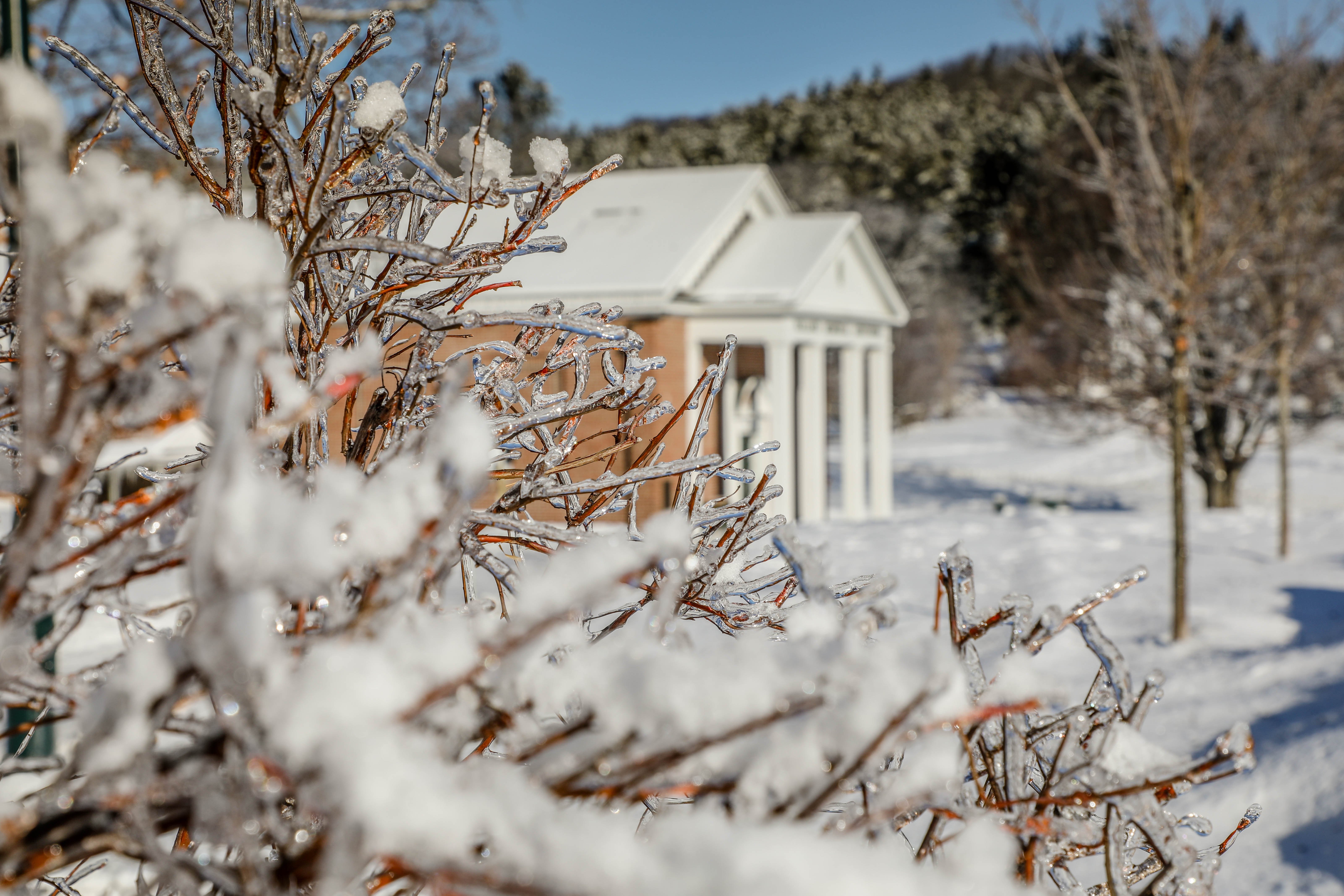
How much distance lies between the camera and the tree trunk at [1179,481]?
26.2ft

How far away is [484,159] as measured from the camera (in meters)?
1.38

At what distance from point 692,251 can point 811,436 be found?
3.41 metres

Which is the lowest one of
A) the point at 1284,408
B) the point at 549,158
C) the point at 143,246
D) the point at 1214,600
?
the point at 1214,600

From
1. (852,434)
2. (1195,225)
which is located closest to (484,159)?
(1195,225)

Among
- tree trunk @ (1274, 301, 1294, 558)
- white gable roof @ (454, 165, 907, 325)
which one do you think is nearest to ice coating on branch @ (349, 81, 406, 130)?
white gable roof @ (454, 165, 907, 325)

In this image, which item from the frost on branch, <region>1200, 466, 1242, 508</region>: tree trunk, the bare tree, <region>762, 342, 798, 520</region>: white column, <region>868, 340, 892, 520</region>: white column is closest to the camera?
the frost on branch

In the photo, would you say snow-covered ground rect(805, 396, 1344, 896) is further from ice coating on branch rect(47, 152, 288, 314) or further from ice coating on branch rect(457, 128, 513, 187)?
ice coating on branch rect(47, 152, 288, 314)

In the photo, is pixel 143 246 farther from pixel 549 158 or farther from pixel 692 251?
pixel 692 251

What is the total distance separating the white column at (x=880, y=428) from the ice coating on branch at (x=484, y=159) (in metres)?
13.4

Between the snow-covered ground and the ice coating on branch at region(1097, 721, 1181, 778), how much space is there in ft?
1.75

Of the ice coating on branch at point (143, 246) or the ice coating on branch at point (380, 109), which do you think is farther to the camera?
the ice coating on branch at point (380, 109)

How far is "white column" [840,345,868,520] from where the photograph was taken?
45.9 feet

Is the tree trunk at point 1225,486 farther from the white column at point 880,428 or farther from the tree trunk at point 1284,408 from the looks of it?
the white column at point 880,428

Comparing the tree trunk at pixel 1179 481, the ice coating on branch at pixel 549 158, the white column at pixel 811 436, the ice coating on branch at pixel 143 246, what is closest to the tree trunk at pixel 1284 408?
the tree trunk at pixel 1179 481
